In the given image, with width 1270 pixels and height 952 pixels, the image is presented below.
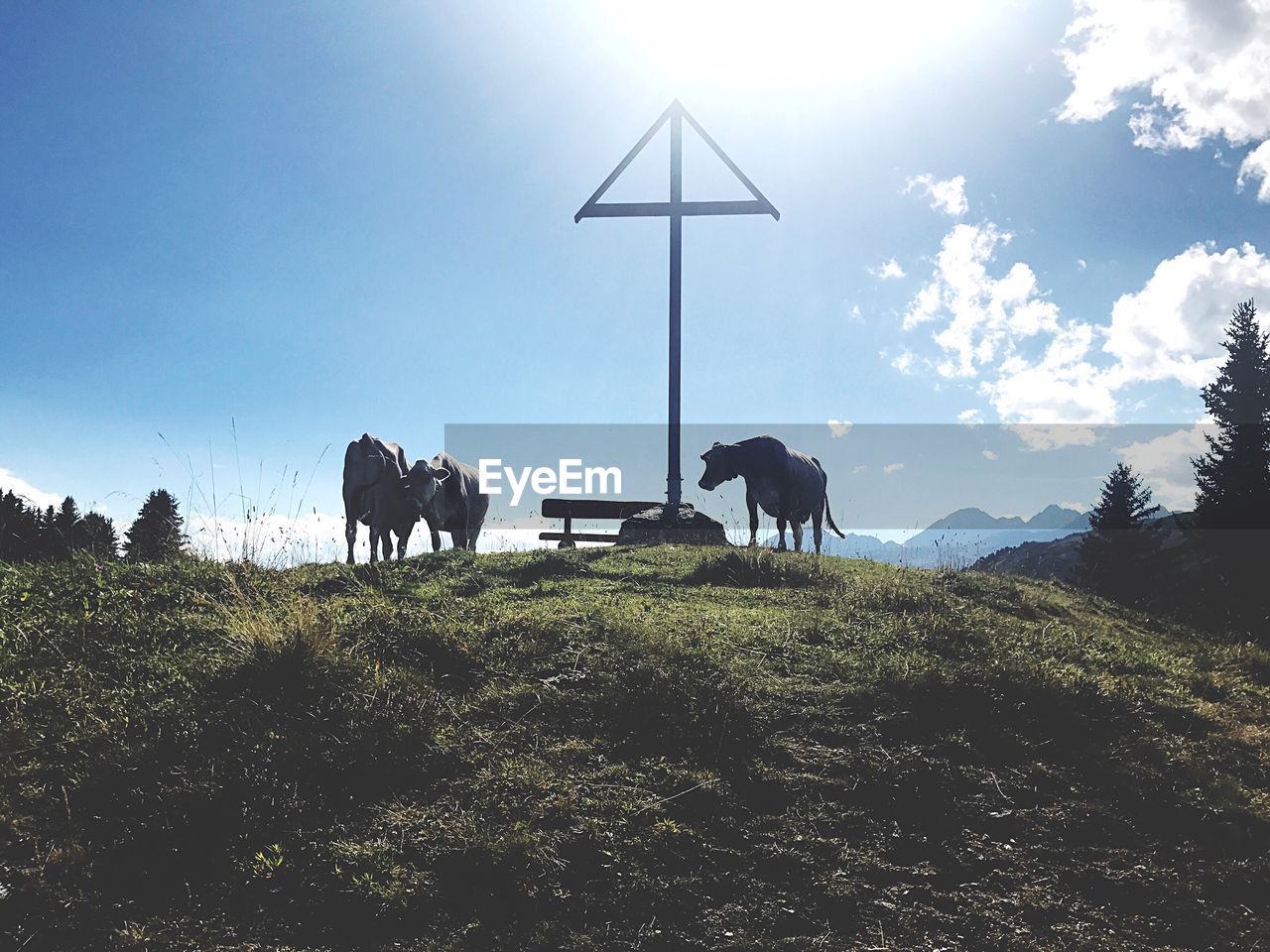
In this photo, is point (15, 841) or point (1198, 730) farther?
point (1198, 730)

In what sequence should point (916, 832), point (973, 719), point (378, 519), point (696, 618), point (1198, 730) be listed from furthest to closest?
point (378, 519) < point (696, 618) < point (1198, 730) < point (973, 719) < point (916, 832)

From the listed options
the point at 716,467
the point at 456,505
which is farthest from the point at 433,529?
the point at 716,467

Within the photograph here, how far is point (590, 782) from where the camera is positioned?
516cm

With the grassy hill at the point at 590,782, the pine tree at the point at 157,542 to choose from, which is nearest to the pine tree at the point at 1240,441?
the grassy hill at the point at 590,782

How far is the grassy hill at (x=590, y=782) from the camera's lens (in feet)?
13.7

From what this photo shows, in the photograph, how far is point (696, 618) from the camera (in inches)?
333

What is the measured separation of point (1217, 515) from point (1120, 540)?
10.2 feet

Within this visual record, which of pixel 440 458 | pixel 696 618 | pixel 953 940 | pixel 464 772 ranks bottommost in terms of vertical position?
pixel 953 940

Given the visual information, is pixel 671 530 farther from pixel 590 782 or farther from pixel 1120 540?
pixel 1120 540

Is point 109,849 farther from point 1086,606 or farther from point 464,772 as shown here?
point 1086,606

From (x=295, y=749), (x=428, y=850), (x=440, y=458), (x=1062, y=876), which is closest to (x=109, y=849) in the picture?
(x=295, y=749)

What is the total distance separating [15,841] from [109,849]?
1.71 ft

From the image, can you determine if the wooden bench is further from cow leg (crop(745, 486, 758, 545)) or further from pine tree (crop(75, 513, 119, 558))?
pine tree (crop(75, 513, 119, 558))

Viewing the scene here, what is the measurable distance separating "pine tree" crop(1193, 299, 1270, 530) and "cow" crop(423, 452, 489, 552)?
83.8 feet
